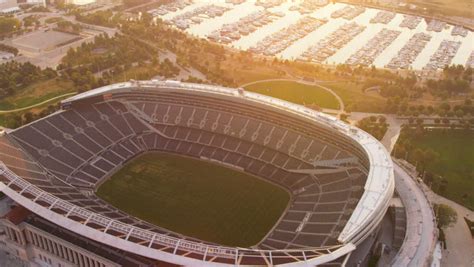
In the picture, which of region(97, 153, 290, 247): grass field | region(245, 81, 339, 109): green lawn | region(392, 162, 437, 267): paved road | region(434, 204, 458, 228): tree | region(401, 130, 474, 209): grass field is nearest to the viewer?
region(392, 162, 437, 267): paved road

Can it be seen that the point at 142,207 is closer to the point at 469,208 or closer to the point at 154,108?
the point at 154,108

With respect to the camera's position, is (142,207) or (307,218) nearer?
(307,218)

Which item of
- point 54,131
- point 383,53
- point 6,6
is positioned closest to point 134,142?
point 54,131

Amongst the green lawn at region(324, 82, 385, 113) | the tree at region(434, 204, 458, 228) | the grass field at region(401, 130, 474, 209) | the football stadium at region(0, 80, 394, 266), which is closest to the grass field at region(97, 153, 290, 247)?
the football stadium at region(0, 80, 394, 266)

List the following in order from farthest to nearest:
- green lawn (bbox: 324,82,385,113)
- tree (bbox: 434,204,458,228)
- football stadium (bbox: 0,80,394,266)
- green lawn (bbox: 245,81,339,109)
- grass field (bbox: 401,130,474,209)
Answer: green lawn (bbox: 245,81,339,109) → green lawn (bbox: 324,82,385,113) → grass field (bbox: 401,130,474,209) → tree (bbox: 434,204,458,228) → football stadium (bbox: 0,80,394,266)

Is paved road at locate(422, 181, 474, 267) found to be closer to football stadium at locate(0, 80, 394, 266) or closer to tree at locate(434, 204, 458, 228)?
tree at locate(434, 204, 458, 228)

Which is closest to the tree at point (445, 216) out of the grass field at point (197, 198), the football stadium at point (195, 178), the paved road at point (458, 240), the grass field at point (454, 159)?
the paved road at point (458, 240)

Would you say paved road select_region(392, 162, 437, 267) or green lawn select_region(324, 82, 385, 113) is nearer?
paved road select_region(392, 162, 437, 267)
